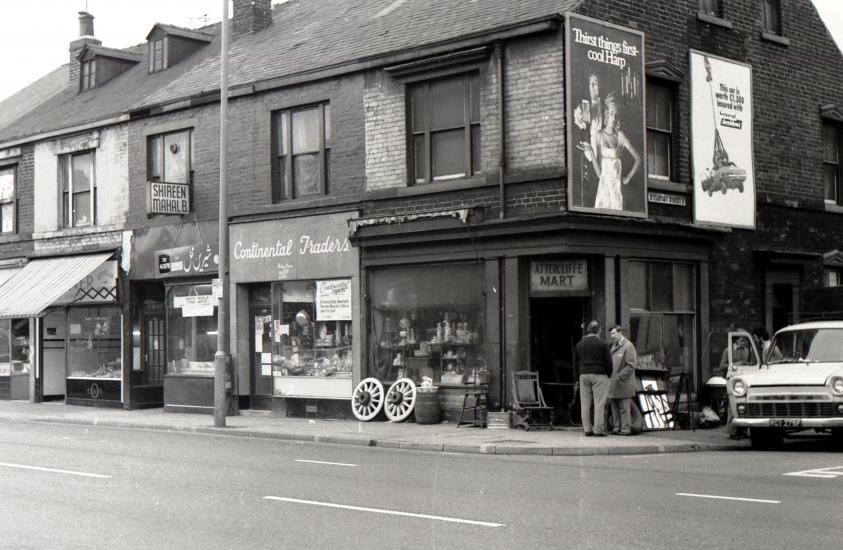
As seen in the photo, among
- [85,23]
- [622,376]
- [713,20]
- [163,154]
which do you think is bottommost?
[622,376]

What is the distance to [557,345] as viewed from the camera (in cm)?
1953

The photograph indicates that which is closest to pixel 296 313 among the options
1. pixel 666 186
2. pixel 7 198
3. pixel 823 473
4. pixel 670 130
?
pixel 666 186

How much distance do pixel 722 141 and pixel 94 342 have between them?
1602cm

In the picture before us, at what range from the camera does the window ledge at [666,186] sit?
19.9 metres

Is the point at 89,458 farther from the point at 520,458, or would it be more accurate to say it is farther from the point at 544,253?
the point at 544,253

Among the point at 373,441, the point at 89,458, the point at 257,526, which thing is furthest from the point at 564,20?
the point at 257,526

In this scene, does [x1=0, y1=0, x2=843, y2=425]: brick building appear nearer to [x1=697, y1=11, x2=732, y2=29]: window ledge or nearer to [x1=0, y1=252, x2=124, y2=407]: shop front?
[x1=697, y1=11, x2=732, y2=29]: window ledge

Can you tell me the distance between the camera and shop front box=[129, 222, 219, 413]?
24.1 metres

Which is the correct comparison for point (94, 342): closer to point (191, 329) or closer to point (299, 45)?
point (191, 329)

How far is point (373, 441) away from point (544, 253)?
440 cm

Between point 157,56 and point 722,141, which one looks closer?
point 722,141

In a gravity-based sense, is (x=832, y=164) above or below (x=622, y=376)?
above

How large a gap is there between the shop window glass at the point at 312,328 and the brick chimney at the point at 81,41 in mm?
13465

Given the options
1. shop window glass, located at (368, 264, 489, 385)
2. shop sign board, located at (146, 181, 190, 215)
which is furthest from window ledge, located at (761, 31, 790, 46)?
shop sign board, located at (146, 181, 190, 215)
